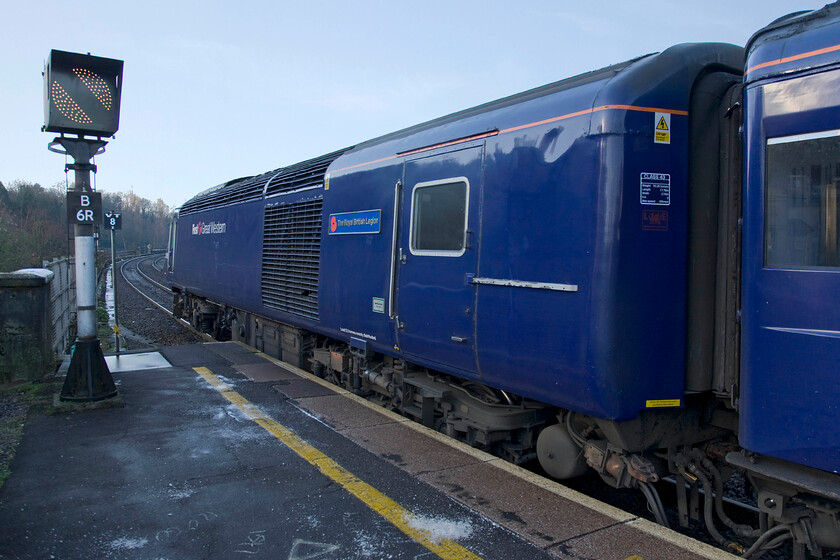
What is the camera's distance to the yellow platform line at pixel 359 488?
10.9 ft

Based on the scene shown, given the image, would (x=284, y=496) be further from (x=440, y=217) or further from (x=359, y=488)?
(x=440, y=217)

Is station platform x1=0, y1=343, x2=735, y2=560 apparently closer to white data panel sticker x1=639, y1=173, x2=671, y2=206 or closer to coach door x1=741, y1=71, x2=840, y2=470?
coach door x1=741, y1=71, x2=840, y2=470

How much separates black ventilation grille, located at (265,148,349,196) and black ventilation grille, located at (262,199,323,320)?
0.85ft

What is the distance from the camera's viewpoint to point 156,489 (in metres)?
4.13

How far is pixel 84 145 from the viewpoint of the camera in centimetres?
621

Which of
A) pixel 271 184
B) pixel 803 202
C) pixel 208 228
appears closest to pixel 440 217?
pixel 803 202

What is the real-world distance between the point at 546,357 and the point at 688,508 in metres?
1.54

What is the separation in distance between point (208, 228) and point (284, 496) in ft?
31.3

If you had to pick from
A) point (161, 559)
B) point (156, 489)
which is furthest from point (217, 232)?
point (161, 559)

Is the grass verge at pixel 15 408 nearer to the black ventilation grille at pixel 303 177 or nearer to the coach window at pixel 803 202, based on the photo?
the black ventilation grille at pixel 303 177

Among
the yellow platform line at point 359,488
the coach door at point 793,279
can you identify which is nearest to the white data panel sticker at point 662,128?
the coach door at point 793,279

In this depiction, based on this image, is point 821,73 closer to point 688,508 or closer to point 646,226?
point 646,226

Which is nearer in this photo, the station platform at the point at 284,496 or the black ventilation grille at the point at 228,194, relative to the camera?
the station platform at the point at 284,496

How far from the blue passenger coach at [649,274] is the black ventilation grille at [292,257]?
6.82ft
